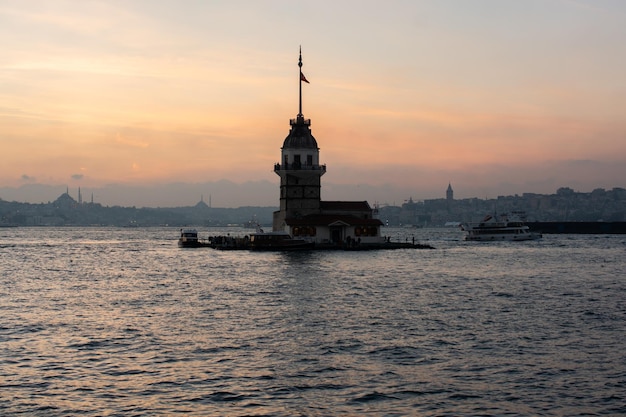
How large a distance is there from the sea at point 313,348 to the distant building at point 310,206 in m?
40.1

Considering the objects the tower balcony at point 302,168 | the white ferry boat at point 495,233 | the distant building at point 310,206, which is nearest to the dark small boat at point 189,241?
the distant building at point 310,206

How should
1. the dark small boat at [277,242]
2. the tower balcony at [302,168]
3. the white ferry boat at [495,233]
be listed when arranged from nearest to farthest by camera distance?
the dark small boat at [277,242] < the tower balcony at [302,168] < the white ferry boat at [495,233]

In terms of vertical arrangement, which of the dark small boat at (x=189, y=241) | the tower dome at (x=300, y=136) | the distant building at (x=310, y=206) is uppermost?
the tower dome at (x=300, y=136)

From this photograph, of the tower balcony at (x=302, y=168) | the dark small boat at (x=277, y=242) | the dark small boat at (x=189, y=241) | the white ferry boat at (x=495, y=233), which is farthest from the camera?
the white ferry boat at (x=495, y=233)

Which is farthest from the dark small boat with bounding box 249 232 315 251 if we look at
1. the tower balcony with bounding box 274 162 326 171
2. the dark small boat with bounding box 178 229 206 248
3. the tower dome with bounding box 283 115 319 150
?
the dark small boat with bounding box 178 229 206 248

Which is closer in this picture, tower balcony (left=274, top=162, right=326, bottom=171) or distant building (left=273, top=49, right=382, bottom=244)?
distant building (left=273, top=49, right=382, bottom=244)

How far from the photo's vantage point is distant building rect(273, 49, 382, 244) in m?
96.3

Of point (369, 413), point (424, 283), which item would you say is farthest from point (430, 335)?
point (424, 283)

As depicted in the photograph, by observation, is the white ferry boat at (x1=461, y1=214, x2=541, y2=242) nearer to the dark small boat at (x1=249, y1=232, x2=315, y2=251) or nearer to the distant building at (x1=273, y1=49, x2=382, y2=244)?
the distant building at (x1=273, y1=49, x2=382, y2=244)

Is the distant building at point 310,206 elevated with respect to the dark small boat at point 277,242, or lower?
elevated

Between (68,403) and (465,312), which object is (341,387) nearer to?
(68,403)

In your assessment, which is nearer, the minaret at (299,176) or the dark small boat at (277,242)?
the dark small boat at (277,242)

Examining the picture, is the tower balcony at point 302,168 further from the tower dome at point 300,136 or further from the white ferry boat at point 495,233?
the white ferry boat at point 495,233

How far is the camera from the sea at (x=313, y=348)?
21062 mm
